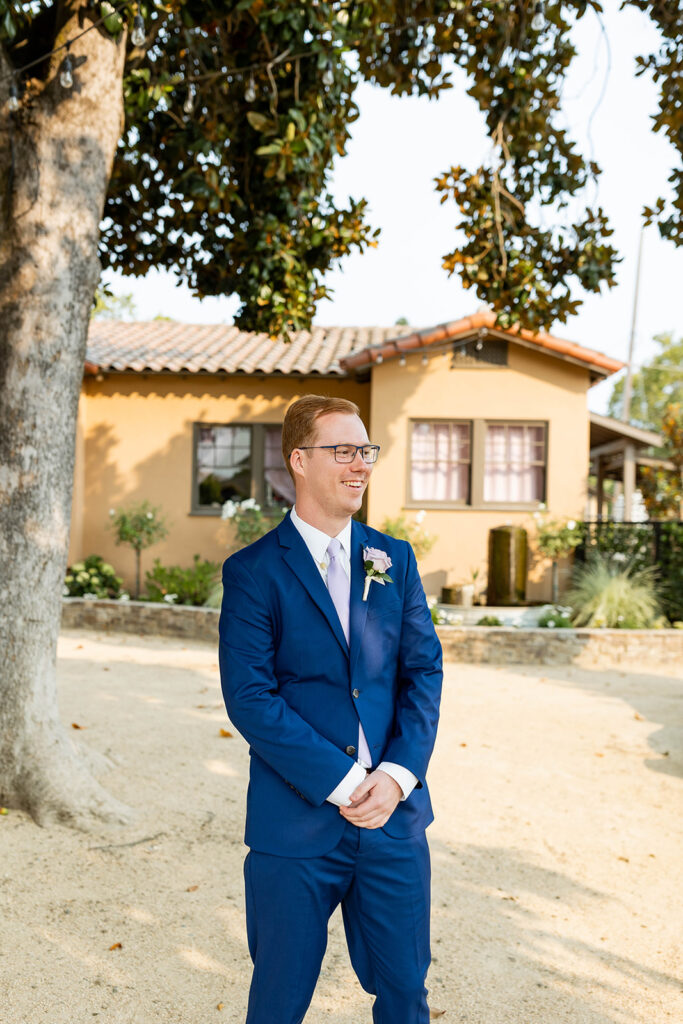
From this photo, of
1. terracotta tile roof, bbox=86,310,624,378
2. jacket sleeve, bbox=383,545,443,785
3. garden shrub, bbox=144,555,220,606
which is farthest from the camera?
terracotta tile roof, bbox=86,310,624,378

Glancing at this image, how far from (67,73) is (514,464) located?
11249 millimetres

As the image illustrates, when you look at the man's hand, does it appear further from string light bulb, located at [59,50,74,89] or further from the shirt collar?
string light bulb, located at [59,50,74,89]

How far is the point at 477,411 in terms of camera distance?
583 inches

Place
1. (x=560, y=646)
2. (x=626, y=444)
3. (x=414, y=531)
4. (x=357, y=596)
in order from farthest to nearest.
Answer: (x=626, y=444) < (x=414, y=531) < (x=560, y=646) < (x=357, y=596)

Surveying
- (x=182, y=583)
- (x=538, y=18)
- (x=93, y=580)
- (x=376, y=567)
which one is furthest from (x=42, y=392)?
(x=93, y=580)

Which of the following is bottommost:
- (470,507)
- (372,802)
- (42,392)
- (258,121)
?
(372,802)

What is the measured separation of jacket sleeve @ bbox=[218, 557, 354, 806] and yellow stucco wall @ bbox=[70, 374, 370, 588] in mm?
13329

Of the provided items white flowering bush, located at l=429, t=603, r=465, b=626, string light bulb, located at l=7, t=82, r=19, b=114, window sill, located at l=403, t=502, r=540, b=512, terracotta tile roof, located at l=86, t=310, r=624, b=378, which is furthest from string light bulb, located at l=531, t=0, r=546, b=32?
window sill, located at l=403, t=502, r=540, b=512

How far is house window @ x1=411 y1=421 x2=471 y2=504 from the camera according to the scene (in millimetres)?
14945

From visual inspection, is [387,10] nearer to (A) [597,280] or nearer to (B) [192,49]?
(B) [192,49]

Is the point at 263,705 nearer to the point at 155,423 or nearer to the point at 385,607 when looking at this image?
the point at 385,607

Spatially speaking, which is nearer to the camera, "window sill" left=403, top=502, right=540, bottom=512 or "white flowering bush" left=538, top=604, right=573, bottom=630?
"white flowering bush" left=538, top=604, right=573, bottom=630

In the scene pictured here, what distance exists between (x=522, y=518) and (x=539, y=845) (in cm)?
1001

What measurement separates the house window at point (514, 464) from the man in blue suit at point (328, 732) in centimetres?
1270
